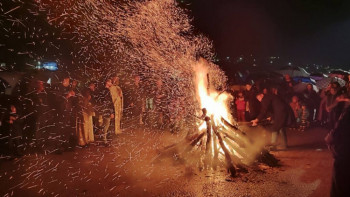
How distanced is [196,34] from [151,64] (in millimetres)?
3996

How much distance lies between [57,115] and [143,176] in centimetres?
360

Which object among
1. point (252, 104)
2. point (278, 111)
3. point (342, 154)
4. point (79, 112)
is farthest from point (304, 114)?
point (342, 154)

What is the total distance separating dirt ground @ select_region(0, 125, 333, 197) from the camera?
5.26m

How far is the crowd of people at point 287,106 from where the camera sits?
26.3 feet

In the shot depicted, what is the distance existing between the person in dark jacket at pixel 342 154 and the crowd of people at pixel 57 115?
6309 millimetres

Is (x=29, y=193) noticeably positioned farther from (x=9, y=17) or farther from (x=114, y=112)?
(x=9, y=17)

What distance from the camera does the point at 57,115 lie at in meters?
8.23

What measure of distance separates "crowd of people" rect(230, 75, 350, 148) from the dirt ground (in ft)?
3.12

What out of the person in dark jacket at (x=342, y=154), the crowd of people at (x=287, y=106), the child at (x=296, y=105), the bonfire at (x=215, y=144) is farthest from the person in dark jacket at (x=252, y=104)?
the person in dark jacket at (x=342, y=154)

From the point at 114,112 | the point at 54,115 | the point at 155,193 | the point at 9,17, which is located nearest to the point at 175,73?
A: the point at 114,112

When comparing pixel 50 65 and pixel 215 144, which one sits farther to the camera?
pixel 50 65

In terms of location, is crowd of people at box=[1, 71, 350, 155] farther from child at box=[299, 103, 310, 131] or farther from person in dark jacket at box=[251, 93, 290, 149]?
child at box=[299, 103, 310, 131]

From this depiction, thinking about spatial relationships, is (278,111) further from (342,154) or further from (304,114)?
(304,114)

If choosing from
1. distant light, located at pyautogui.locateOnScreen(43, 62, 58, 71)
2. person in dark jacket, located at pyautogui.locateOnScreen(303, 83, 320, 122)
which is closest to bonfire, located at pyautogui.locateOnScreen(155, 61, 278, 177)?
person in dark jacket, located at pyautogui.locateOnScreen(303, 83, 320, 122)
